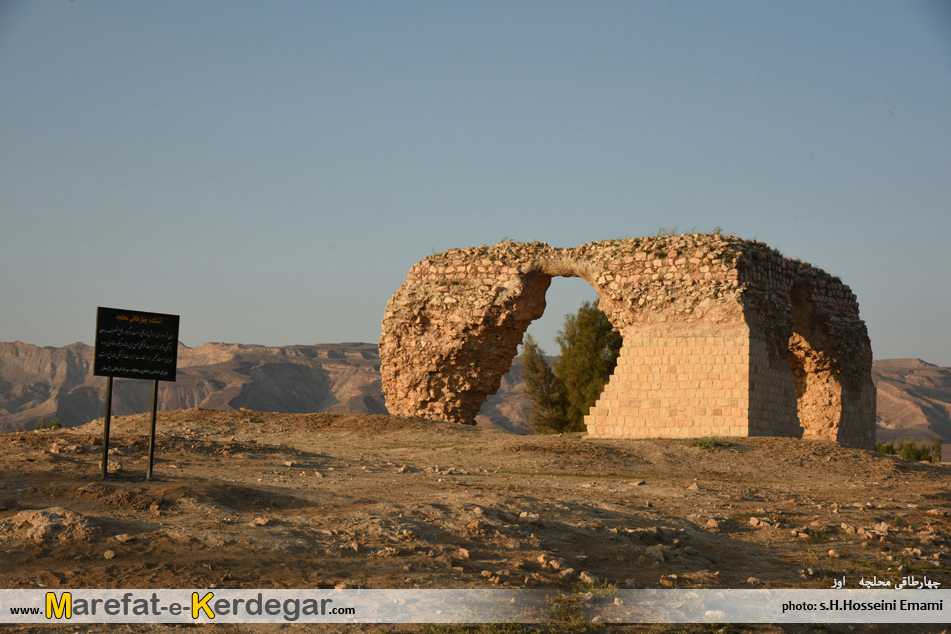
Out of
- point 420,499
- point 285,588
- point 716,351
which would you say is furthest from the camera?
point 716,351

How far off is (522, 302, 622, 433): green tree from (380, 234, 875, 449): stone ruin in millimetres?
9075

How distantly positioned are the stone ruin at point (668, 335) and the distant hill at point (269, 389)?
6764cm

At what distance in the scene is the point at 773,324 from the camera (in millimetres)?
17828

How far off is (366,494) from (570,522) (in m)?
2.35

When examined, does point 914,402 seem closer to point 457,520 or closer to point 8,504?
point 457,520

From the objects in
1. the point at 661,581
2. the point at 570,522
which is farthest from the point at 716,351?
the point at 661,581

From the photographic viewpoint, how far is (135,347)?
8875 millimetres

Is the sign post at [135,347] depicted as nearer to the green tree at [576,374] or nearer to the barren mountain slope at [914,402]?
Result: the green tree at [576,374]

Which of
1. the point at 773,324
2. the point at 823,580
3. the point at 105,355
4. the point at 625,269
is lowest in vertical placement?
the point at 823,580

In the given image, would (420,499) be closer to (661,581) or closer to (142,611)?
(661,581)

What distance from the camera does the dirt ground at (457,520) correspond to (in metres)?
5.56

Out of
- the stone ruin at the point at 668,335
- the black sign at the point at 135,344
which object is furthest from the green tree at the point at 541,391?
the black sign at the point at 135,344

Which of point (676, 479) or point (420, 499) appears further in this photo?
point (676, 479)

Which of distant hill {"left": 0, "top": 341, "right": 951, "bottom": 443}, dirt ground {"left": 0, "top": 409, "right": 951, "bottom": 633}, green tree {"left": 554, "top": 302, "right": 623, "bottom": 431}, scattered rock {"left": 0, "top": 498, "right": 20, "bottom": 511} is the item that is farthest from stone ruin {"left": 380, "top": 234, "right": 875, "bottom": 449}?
distant hill {"left": 0, "top": 341, "right": 951, "bottom": 443}
